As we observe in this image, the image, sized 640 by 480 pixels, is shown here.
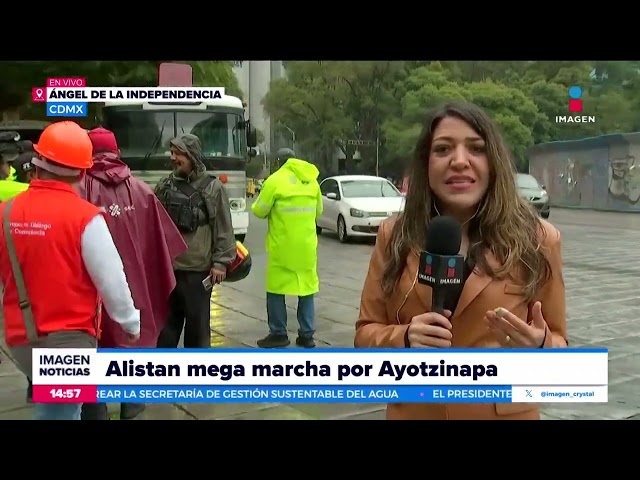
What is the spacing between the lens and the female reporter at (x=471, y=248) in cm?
181

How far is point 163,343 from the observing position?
4.16 m

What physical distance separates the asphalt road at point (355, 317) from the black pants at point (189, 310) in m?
0.49

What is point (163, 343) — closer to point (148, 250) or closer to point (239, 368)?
point (148, 250)

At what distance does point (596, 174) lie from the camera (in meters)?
20.0

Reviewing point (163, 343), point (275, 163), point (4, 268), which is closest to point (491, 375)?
point (4, 268)

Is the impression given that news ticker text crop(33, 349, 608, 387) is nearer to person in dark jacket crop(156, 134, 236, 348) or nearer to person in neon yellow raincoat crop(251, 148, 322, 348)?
person in dark jacket crop(156, 134, 236, 348)

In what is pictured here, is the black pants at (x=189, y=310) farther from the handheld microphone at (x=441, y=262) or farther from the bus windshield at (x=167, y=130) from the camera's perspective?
the handheld microphone at (x=441, y=262)

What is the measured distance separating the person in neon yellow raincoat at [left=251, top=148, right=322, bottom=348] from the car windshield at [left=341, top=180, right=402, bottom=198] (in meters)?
6.38

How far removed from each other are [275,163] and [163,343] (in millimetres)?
2264

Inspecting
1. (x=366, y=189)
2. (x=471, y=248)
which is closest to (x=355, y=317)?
(x=471, y=248)

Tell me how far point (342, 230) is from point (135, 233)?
8885 millimetres

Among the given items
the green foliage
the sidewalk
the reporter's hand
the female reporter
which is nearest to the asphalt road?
the sidewalk

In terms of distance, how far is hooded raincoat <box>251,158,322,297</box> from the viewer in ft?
17.4

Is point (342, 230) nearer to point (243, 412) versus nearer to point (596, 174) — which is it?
point (243, 412)
